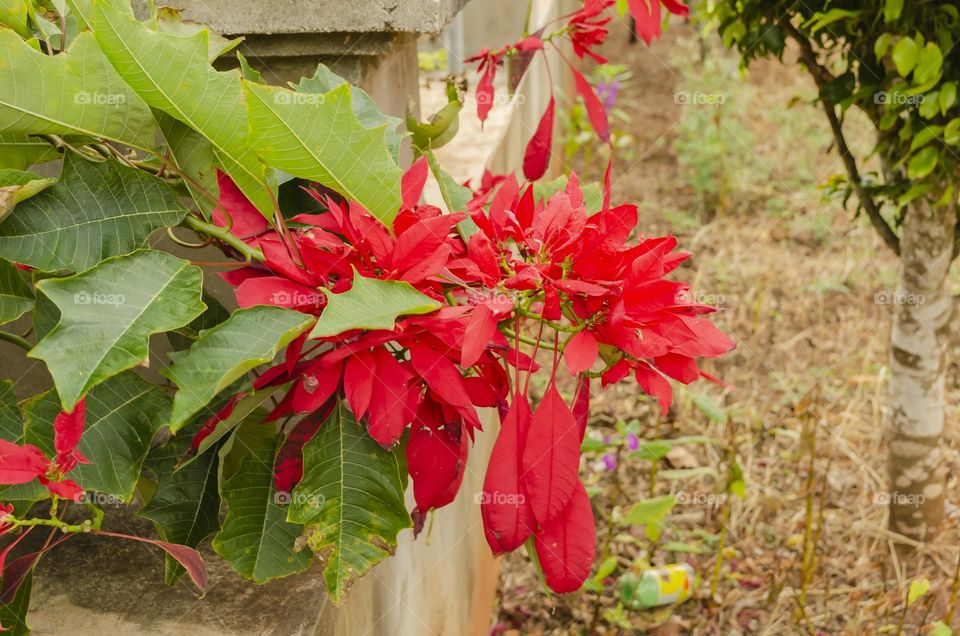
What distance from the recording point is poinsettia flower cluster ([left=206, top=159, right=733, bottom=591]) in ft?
2.50

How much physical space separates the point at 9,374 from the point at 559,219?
0.90m

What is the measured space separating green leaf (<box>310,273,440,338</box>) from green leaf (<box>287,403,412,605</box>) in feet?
0.64

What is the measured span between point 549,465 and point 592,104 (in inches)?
27.5

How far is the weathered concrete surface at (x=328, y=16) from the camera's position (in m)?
1.11

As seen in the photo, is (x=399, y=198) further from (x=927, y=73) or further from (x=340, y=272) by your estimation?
(x=927, y=73)

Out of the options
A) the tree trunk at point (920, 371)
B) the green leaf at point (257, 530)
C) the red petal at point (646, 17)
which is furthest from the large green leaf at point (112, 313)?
the tree trunk at point (920, 371)

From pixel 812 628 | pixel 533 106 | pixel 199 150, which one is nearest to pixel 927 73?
pixel 812 628

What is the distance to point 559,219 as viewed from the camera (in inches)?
32.8

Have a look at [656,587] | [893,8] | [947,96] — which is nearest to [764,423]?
[656,587]

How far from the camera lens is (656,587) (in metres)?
2.31

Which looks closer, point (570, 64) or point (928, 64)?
point (570, 64)

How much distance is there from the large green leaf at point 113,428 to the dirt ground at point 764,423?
525 millimetres

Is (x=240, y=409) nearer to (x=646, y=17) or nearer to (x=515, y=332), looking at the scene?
(x=515, y=332)

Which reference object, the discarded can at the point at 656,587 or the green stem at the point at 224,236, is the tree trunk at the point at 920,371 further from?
the green stem at the point at 224,236
